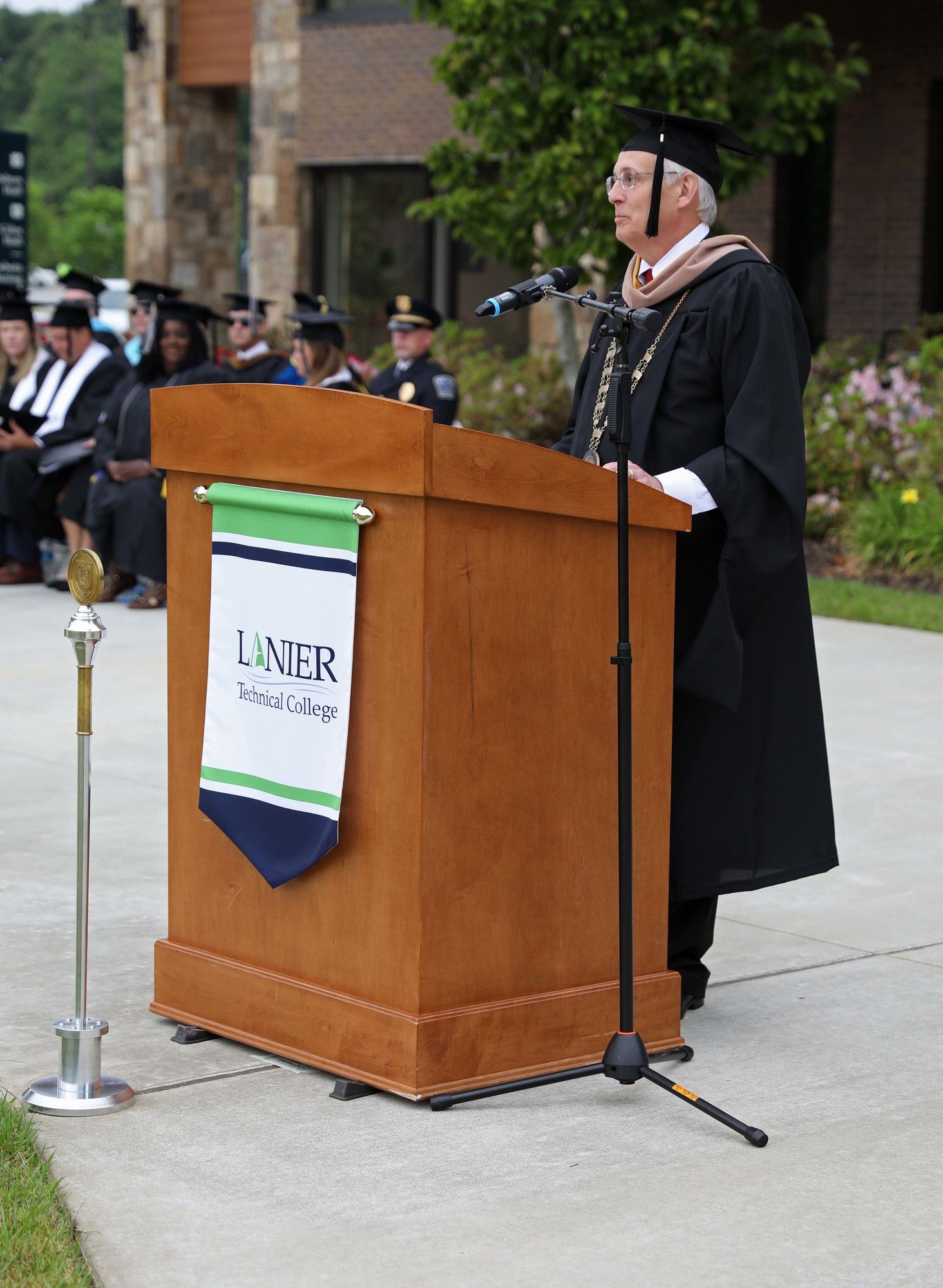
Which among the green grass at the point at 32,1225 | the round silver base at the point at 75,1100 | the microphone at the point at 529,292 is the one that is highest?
the microphone at the point at 529,292

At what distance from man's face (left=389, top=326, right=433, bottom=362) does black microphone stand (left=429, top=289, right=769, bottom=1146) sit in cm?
837

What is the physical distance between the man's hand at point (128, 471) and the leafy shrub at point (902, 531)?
4.71 m

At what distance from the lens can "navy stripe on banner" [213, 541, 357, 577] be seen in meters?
3.65

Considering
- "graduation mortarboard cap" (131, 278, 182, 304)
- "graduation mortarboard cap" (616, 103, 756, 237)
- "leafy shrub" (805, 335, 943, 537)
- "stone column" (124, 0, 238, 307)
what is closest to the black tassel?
"graduation mortarboard cap" (616, 103, 756, 237)

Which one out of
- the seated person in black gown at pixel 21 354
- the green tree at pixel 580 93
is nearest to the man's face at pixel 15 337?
the seated person in black gown at pixel 21 354

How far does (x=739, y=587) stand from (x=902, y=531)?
8349 mm

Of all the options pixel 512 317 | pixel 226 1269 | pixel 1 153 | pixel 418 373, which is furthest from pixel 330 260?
pixel 226 1269

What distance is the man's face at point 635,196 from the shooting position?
13.5 ft

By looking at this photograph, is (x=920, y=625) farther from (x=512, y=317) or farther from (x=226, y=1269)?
(x=512, y=317)

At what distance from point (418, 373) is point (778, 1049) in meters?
8.14

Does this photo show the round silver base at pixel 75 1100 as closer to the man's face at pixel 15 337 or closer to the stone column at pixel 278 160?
the man's face at pixel 15 337

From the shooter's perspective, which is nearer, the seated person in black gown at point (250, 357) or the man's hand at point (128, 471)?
the man's hand at point (128, 471)

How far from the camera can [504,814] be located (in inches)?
147

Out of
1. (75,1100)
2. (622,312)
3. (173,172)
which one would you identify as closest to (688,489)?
(622,312)
